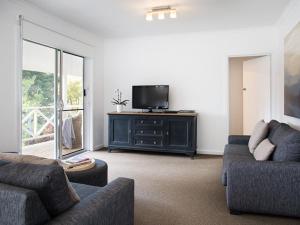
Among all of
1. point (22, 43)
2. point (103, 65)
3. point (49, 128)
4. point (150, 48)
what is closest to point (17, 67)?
point (22, 43)

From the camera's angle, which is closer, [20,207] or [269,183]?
[20,207]

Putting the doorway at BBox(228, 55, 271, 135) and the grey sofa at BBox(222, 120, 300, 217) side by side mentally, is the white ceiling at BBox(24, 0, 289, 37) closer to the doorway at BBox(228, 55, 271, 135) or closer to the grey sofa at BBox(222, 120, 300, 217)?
the doorway at BBox(228, 55, 271, 135)

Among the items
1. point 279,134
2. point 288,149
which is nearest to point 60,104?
point 279,134

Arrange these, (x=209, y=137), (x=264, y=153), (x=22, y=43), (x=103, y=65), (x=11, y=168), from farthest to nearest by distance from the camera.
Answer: (x=103, y=65)
(x=209, y=137)
(x=22, y=43)
(x=264, y=153)
(x=11, y=168)

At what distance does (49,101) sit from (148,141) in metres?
2.01

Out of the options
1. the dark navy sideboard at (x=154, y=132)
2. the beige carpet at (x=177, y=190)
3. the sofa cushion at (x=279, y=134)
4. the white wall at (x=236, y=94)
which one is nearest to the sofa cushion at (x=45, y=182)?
the beige carpet at (x=177, y=190)

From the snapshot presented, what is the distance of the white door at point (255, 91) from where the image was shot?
471 cm

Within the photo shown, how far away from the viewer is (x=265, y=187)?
2209 millimetres

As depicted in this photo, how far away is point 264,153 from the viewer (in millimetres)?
2594

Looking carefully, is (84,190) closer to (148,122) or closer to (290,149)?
(290,149)

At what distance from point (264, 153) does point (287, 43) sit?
6.34 ft

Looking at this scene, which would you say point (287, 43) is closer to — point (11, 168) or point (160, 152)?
point (160, 152)

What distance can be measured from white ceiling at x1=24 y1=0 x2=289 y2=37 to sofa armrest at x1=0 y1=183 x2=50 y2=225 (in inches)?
122

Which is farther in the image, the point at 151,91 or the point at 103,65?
the point at 103,65
